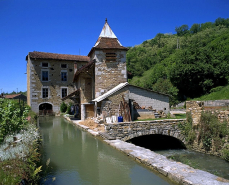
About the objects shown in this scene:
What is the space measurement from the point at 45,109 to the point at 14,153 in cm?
2582

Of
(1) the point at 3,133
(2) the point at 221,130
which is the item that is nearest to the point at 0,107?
(1) the point at 3,133

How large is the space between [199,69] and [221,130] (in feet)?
64.3

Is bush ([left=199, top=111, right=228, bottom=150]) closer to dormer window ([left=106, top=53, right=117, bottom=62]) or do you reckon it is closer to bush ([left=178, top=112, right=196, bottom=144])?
bush ([left=178, top=112, right=196, bottom=144])

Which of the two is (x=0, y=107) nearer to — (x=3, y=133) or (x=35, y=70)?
(x=3, y=133)

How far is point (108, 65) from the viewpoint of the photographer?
632 inches

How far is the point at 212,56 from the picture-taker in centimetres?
2812

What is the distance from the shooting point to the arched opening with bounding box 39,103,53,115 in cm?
2755

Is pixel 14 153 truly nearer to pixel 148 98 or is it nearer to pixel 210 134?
pixel 210 134

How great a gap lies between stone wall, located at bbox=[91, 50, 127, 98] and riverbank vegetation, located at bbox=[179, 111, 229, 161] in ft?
22.7

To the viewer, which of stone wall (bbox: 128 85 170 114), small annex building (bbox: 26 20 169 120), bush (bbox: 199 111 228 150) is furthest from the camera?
stone wall (bbox: 128 85 170 114)

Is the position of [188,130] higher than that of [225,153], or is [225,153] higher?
[188,130]

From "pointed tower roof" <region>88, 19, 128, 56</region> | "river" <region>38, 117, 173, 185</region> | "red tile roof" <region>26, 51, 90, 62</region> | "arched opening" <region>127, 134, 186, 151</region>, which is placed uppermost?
"red tile roof" <region>26, 51, 90, 62</region>

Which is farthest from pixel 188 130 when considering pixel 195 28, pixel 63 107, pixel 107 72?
pixel 195 28

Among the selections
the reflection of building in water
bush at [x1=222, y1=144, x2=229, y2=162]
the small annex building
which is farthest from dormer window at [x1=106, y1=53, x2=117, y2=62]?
bush at [x1=222, y1=144, x2=229, y2=162]
